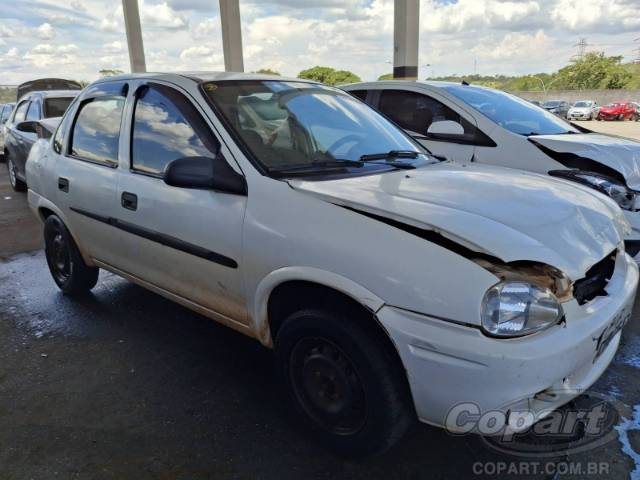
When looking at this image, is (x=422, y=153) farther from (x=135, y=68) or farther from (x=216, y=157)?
(x=135, y=68)

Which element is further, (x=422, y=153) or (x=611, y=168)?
(x=611, y=168)

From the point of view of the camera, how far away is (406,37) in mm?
16469

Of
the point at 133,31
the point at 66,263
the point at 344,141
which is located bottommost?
the point at 66,263

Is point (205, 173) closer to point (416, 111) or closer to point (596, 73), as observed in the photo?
point (416, 111)

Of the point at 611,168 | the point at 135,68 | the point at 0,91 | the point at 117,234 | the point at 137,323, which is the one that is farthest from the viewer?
the point at 135,68

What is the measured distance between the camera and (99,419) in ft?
8.34

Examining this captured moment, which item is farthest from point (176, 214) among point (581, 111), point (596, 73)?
point (596, 73)

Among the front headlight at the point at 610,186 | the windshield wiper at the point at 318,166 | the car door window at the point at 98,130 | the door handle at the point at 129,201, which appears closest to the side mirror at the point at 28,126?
the car door window at the point at 98,130

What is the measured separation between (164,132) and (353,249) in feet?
5.12

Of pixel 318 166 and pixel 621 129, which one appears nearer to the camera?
pixel 318 166

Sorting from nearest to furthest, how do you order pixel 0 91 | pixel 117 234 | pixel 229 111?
pixel 229 111 < pixel 117 234 < pixel 0 91

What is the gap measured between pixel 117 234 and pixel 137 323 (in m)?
0.78

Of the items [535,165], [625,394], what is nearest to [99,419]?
[625,394]

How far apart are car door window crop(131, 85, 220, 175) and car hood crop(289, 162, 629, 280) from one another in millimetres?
684
